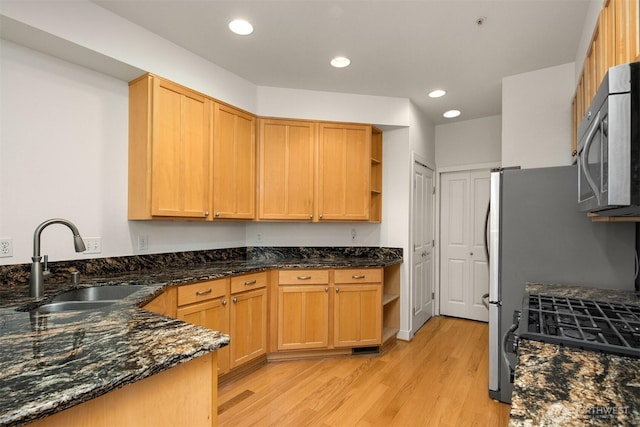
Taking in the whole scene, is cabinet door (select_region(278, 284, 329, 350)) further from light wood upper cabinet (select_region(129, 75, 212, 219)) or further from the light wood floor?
light wood upper cabinet (select_region(129, 75, 212, 219))

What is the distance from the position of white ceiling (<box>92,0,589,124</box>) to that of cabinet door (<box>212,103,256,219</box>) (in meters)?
0.45

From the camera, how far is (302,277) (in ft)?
9.87

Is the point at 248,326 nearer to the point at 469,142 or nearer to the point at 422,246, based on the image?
the point at 422,246

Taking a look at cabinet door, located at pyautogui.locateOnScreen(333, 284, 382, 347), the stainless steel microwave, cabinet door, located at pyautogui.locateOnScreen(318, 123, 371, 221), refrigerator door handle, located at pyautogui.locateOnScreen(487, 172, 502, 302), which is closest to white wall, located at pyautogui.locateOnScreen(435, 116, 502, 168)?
cabinet door, located at pyautogui.locateOnScreen(318, 123, 371, 221)

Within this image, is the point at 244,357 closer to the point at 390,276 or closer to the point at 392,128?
the point at 390,276

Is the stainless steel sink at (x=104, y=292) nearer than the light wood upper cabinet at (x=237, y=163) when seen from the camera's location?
Yes

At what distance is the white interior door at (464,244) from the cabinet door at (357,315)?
5.70ft

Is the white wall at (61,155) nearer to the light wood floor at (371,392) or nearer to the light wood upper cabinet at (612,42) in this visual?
the light wood floor at (371,392)

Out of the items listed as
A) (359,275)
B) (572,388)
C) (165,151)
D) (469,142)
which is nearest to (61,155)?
(165,151)

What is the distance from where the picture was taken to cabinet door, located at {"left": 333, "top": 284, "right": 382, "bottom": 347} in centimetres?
309

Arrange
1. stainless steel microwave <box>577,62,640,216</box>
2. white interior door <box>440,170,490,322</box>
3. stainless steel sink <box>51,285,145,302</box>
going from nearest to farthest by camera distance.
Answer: stainless steel microwave <box>577,62,640,216</box>, stainless steel sink <box>51,285,145,302</box>, white interior door <box>440,170,490,322</box>

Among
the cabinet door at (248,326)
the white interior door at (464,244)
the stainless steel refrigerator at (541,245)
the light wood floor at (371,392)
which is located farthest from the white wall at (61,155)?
the white interior door at (464,244)

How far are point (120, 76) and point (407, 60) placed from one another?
2.25 m

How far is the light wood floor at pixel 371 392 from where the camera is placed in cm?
213
